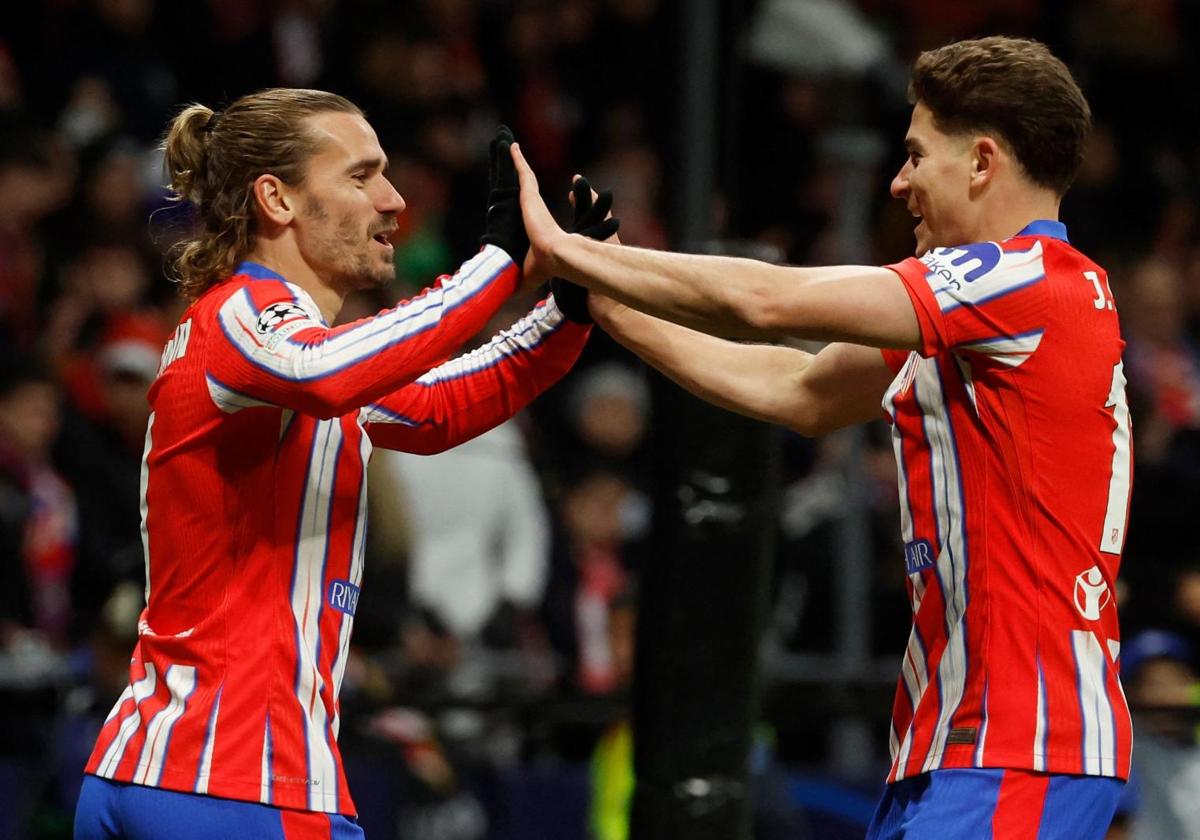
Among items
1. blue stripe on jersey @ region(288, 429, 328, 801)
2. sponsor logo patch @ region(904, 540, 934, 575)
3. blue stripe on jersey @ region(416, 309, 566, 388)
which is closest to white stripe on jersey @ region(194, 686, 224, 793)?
blue stripe on jersey @ region(288, 429, 328, 801)

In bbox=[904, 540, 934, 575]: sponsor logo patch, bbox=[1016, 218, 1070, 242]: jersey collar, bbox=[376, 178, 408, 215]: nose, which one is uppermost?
bbox=[376, 178, 408, 215]: nose

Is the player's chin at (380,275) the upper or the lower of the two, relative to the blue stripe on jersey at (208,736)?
upper

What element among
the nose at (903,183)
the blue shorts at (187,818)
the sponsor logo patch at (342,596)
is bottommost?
the blue shorts at (187,818)

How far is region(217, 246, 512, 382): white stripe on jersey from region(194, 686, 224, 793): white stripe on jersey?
0.59 metres

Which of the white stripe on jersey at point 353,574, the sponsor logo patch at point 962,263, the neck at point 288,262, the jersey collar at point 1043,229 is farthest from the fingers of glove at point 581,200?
the jersey collar at point 1043,229

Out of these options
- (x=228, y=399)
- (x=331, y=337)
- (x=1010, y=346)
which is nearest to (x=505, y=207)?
(x=331, y=337)

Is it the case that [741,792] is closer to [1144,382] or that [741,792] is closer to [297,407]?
[297,407]

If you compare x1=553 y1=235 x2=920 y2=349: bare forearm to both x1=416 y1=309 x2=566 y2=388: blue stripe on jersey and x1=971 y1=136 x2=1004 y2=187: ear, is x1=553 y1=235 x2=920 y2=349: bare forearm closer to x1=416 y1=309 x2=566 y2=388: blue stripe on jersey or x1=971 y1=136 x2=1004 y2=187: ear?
x1=971 y1=136 x2=1004 y2=187: ear

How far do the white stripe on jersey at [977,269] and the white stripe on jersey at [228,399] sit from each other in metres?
1.20

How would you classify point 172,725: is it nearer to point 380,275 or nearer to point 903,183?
point 380,275

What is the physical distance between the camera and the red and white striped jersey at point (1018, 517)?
10.5 ft

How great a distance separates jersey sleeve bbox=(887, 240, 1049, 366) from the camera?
3207 millimetres

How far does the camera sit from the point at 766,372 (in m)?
3.85

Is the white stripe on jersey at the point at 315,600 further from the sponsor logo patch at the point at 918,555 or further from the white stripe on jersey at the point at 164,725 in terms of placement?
the sponsor logo patch at the point at 918,555
